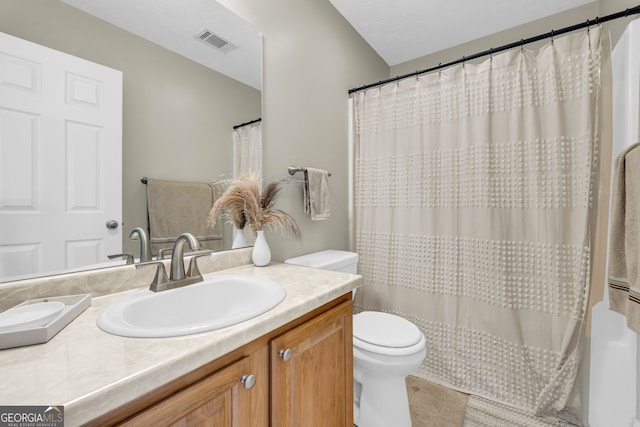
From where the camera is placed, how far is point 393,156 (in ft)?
6.51

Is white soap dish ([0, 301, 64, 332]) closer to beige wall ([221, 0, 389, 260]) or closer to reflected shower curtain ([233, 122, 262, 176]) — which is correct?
reflected shower curtain ([233, 122, 262, 176])

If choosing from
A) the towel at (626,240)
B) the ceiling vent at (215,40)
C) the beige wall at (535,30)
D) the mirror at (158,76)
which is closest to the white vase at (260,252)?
the mirror at (158,76)

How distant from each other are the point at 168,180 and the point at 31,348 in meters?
0.68

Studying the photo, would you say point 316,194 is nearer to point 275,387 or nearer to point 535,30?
point 275,387

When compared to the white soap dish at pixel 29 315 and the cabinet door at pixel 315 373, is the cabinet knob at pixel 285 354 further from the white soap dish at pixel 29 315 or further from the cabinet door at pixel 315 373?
the white soap dish at pixel 29 315

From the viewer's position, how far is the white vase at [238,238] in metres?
1.34

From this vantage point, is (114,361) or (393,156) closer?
(114,361)

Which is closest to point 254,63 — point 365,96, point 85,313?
point 365,96

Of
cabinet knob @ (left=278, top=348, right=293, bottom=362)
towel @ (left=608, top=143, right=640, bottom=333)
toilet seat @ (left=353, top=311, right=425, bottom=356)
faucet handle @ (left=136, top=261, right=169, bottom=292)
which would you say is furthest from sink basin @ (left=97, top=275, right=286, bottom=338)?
towel @ (left=608, top=143, right=640, bottom=333)

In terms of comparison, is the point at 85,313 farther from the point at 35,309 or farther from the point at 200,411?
the point at 200,411

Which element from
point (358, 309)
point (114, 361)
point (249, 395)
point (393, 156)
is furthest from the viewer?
point (358, 309)

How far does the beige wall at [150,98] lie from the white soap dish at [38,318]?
0.27m

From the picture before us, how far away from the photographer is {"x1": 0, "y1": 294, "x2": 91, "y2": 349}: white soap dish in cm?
58

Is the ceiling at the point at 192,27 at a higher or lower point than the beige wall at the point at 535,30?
lower
